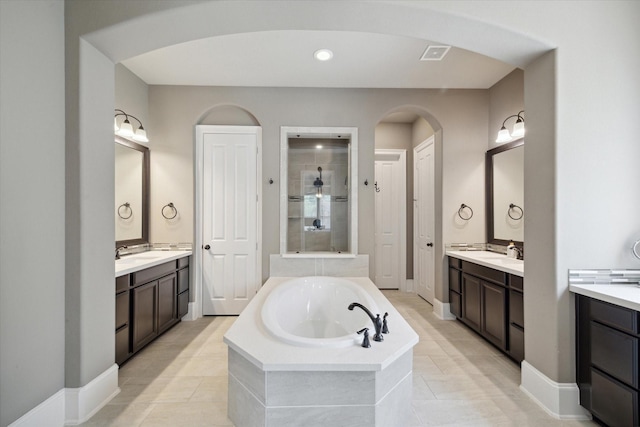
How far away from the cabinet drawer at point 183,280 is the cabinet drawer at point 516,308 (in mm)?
3303

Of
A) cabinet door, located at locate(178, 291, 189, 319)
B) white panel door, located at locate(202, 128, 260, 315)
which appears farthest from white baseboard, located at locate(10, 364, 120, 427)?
white panel door, located at locate(202, 128, 260, 315)

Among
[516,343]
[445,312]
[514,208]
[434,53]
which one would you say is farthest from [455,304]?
[434,53]

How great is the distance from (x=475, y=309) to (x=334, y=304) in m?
1.46

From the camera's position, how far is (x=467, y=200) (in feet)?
11.5

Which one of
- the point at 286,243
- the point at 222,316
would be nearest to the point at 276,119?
the point at 286,243

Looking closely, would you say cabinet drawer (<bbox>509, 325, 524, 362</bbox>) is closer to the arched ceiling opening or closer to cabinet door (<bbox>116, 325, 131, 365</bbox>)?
the arched ceiling opening

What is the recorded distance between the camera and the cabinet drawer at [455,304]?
326 cm

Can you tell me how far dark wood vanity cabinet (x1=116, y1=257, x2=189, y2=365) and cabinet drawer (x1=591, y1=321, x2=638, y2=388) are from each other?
322 centimetres

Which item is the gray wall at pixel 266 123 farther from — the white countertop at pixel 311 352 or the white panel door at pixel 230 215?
the white countertop at pixel 311 352

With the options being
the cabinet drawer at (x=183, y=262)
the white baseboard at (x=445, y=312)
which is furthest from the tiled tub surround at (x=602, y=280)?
the cabinet drawer at (x=183, y=262)

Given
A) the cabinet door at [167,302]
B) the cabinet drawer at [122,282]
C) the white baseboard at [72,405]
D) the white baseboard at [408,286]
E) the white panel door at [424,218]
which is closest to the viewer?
the white baseboard at [72,405]

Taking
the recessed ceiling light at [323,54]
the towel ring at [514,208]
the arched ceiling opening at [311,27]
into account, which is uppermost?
the recessed ceiling light at [323,54]

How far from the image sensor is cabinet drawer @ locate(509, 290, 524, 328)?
2.30 meters

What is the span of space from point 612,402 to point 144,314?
335cm
